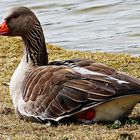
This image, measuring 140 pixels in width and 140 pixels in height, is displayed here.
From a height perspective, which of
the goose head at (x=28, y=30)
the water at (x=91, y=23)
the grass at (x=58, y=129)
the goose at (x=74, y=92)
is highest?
the goose head at (x=28, y=30)

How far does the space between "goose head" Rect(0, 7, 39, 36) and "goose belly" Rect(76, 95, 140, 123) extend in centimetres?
162

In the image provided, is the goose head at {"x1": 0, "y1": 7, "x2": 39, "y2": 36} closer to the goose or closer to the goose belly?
the goose

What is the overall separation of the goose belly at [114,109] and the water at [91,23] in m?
6.13

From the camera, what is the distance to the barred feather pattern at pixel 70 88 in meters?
6.23

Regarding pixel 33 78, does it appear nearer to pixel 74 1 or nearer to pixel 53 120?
pixel 53 120

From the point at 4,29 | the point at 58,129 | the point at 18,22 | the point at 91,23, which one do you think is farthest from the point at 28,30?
the point at 91,23

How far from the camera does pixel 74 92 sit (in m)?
6.40

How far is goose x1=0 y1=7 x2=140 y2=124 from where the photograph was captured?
20.5 feet

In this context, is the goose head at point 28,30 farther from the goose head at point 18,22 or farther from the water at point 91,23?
the water at point 91,23

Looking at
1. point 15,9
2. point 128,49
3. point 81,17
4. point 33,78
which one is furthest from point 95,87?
point 81,17

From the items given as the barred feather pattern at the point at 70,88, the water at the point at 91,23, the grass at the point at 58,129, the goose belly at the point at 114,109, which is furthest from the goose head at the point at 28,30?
the water at the point at 91,23

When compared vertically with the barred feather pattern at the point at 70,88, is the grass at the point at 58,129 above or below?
below

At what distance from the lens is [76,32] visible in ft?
49.4

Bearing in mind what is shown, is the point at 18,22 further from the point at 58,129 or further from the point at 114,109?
the point at 114,109
